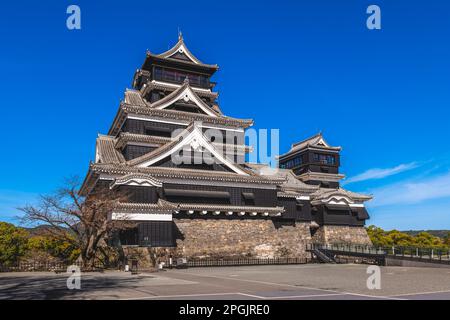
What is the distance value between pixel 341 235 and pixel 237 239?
57.6 feet

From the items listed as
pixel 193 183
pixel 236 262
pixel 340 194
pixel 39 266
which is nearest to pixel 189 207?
pixel 193 183

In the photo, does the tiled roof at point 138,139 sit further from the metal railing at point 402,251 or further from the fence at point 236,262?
the metal railing at point 402,251

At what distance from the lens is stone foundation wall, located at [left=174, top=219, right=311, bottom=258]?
99.9ft

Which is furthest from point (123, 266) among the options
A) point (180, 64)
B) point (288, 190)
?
point (180, 64)

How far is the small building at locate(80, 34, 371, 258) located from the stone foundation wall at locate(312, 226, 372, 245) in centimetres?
12

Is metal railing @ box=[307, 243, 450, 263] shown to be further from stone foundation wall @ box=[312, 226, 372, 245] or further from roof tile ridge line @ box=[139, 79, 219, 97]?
roof tile ridge line @ box=[139, 79, 219, 97]

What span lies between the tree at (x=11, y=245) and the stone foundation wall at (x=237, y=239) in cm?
1497

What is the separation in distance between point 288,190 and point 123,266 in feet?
68.5

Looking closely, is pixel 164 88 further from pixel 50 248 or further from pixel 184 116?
pixel 50 248

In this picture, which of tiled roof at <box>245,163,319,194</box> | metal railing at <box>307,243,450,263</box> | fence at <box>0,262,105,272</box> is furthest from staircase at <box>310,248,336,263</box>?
fence at <box>0,262,105,272</box>

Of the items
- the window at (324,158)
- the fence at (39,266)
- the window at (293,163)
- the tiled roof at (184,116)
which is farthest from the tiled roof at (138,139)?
the window at (324,158)

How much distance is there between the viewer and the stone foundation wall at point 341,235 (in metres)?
43.6

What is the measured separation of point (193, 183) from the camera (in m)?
31.8
